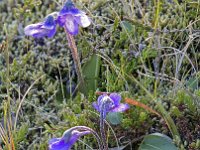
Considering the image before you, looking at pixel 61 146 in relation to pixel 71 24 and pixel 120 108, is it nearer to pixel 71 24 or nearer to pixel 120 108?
pixel 120 108

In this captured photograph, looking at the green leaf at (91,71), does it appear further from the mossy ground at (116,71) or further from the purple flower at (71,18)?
the purple flower at (71,18)

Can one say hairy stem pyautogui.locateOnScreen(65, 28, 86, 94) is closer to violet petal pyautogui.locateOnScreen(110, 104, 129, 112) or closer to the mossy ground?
the mossy ground

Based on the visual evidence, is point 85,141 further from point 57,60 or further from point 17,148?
point 57,60

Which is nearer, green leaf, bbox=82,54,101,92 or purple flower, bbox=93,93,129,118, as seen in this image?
purple flower, bbox=93,93,129,118

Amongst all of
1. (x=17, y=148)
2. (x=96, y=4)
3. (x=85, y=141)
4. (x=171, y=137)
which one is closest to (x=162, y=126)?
(x=171, y=137)

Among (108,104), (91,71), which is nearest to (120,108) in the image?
(108,104)

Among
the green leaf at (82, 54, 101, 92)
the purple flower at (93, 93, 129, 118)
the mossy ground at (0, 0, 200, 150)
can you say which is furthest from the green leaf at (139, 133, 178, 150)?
the green leaf at (82, 54, 101, 92)

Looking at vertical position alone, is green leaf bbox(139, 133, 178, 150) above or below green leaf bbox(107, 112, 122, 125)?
below
